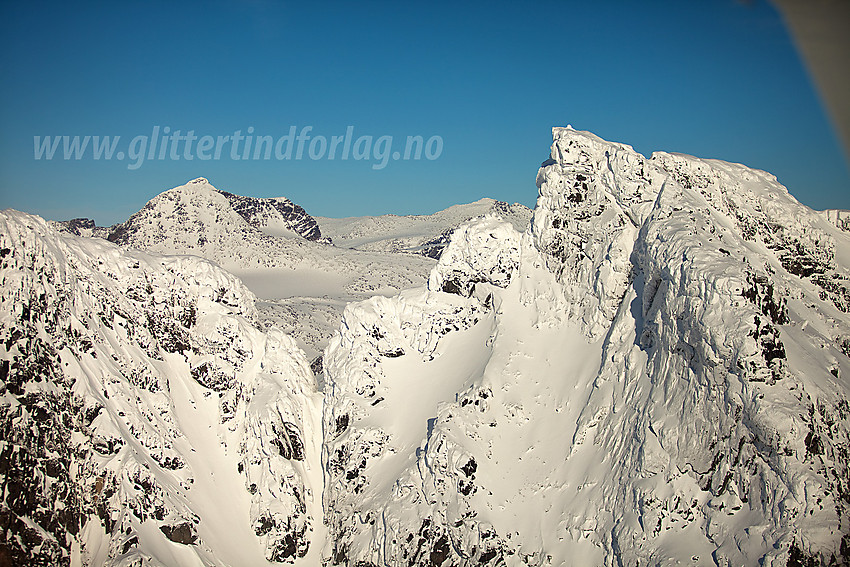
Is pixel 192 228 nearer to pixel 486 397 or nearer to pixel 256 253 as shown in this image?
pixel 256 253

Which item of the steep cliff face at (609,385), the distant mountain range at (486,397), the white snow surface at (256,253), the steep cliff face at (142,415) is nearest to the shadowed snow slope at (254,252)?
the white snow surface at (256,253)

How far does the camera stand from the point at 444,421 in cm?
4934

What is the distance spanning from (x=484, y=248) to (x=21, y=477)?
1646 inches

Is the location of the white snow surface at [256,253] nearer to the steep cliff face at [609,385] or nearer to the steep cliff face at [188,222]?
the steep cliff face at [188,222]

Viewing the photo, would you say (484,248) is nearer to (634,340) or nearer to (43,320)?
(634,340)

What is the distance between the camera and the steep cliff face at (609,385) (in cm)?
3653

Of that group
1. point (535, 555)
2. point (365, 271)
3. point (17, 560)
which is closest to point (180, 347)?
point (17, 560)

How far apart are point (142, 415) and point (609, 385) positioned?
3910cm

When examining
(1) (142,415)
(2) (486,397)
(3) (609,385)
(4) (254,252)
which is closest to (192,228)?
(4) (254,252)

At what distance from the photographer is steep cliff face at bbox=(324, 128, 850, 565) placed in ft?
120

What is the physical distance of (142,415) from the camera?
4872cm

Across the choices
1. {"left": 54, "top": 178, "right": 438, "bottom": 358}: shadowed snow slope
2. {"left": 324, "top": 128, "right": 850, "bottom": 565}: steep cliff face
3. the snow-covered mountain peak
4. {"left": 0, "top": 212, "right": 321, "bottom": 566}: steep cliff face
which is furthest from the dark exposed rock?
the snow-covered mountain peak

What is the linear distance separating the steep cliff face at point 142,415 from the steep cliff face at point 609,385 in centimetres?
565

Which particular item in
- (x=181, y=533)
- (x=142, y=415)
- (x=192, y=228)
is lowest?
(x=181, y=533)
